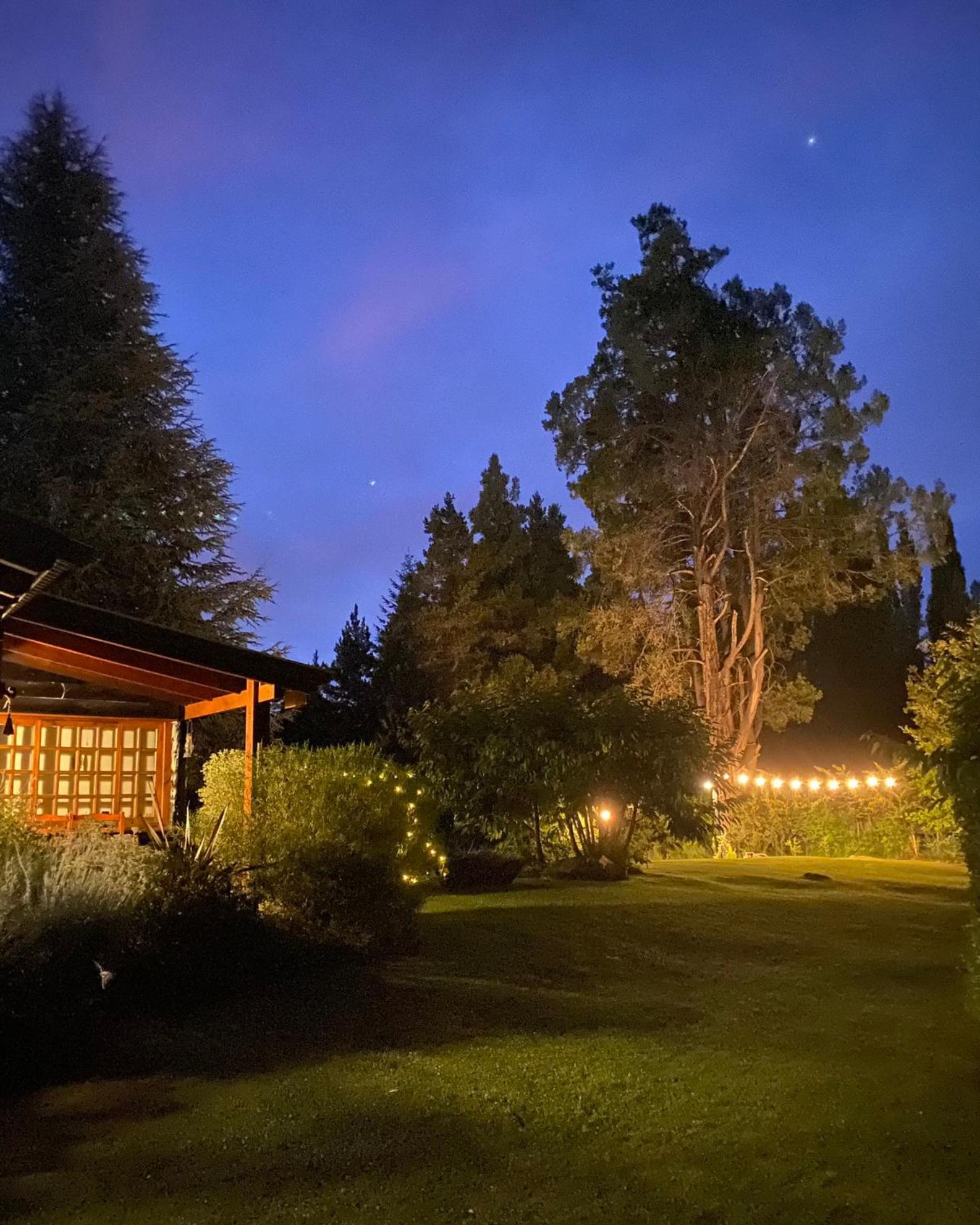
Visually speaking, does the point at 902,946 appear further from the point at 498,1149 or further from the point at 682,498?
the point at 682,498

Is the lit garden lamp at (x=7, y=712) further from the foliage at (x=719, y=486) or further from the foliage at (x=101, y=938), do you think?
the foliage at (x=719, y=486)

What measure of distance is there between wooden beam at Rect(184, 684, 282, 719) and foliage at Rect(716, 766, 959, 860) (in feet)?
34.7

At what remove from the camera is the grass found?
4023mm

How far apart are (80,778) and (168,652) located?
5.07m

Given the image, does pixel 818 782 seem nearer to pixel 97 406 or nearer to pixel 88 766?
pixel 88 766

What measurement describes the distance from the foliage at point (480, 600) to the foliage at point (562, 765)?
48.2 feet

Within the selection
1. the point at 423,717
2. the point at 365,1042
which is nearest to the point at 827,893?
the point at 423,717

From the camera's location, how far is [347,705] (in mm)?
32250

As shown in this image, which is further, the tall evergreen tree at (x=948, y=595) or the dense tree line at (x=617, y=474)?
the tall evergreen tree at (x=948, y=595)

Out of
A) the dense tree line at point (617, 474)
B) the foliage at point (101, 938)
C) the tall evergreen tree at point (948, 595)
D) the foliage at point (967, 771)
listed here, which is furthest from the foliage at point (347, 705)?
the foliage at point (967, 771)

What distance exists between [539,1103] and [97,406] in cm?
2149

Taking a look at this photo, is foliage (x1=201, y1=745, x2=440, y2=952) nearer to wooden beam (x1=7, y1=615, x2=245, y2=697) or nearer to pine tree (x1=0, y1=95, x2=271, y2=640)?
wooden beam (x1=7, y1=615, x2=245, y2=697)

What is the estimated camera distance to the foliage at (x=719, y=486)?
2653 cm

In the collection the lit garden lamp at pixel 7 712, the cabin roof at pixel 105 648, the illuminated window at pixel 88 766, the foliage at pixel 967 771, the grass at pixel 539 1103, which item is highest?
the cabin roof at pixel 105 648
